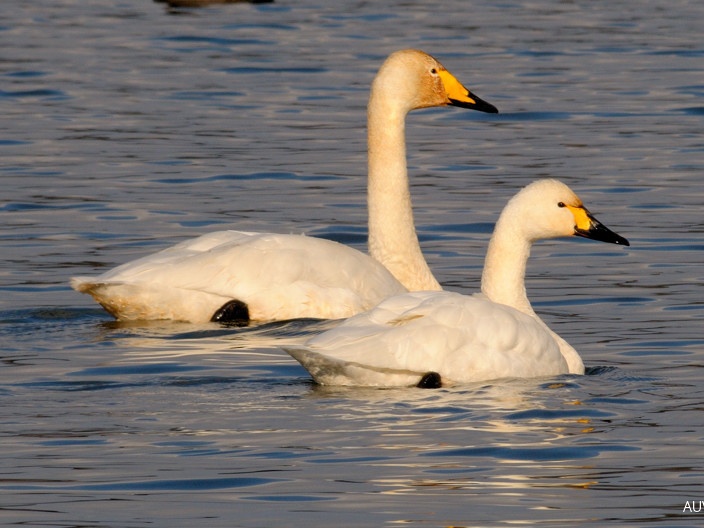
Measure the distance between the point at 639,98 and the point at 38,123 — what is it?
6600 millimetres

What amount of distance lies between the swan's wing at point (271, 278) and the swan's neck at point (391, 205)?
0.66m

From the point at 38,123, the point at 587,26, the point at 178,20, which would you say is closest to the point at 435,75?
the point at 38,123

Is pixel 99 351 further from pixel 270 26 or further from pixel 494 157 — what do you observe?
pixel 270 26

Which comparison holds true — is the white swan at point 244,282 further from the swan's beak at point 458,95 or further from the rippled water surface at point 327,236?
the swan's beak at point 458,95

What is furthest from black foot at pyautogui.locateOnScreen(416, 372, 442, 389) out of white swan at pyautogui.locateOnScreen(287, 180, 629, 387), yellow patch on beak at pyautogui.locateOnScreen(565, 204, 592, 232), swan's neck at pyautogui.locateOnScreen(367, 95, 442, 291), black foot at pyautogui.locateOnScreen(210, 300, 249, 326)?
swan's neck at pyautogui.locateOnScreen(367, 95, 442, 291)

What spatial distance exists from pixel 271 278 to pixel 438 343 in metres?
2.19

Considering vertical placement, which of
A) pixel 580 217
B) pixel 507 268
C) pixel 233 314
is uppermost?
pixel 580 217

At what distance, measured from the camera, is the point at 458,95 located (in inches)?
483

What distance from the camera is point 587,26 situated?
27.4 metres

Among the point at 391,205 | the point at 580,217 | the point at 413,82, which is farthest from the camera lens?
the point at 413,82

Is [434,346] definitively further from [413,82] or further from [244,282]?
[413,82]

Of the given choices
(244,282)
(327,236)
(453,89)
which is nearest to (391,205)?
(453,89)

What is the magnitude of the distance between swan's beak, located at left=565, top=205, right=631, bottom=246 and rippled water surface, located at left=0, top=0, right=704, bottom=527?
0.59m

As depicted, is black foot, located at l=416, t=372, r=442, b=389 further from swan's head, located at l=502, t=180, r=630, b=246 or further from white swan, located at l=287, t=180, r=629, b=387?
swan's head, located at l=502, t=180, r=630, b=246
